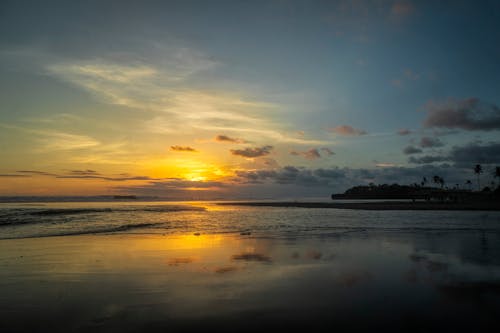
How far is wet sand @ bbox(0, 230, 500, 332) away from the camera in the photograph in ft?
22.4

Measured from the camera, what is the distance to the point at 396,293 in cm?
880

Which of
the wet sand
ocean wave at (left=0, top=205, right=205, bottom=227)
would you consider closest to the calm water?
the wet sand

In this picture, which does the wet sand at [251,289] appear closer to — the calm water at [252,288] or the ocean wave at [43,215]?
the calm water at [252,288]

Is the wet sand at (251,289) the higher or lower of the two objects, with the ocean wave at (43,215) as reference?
higher

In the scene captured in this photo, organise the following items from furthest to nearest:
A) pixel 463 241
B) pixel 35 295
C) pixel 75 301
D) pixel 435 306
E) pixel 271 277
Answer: pixel 463 241, pixel 271 277, pixel 35 295, pixel 75 301, pixel 435 306

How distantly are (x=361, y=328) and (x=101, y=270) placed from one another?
931 cm

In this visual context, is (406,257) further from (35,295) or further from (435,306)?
(35,295)

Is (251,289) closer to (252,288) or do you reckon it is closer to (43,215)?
(252,288)

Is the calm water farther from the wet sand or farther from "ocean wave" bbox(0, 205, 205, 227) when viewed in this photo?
"ocean wave" bbox(0, 205, 205, 227)

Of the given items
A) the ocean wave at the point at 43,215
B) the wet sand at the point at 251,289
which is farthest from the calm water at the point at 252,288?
the ocean wave at the point at 43,215

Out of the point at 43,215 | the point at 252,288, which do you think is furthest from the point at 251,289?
the point at 43,215

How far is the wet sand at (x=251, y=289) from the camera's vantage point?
22.4ft

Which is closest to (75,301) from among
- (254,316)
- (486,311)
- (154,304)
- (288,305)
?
(154,304)

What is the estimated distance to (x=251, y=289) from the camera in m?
9.27
